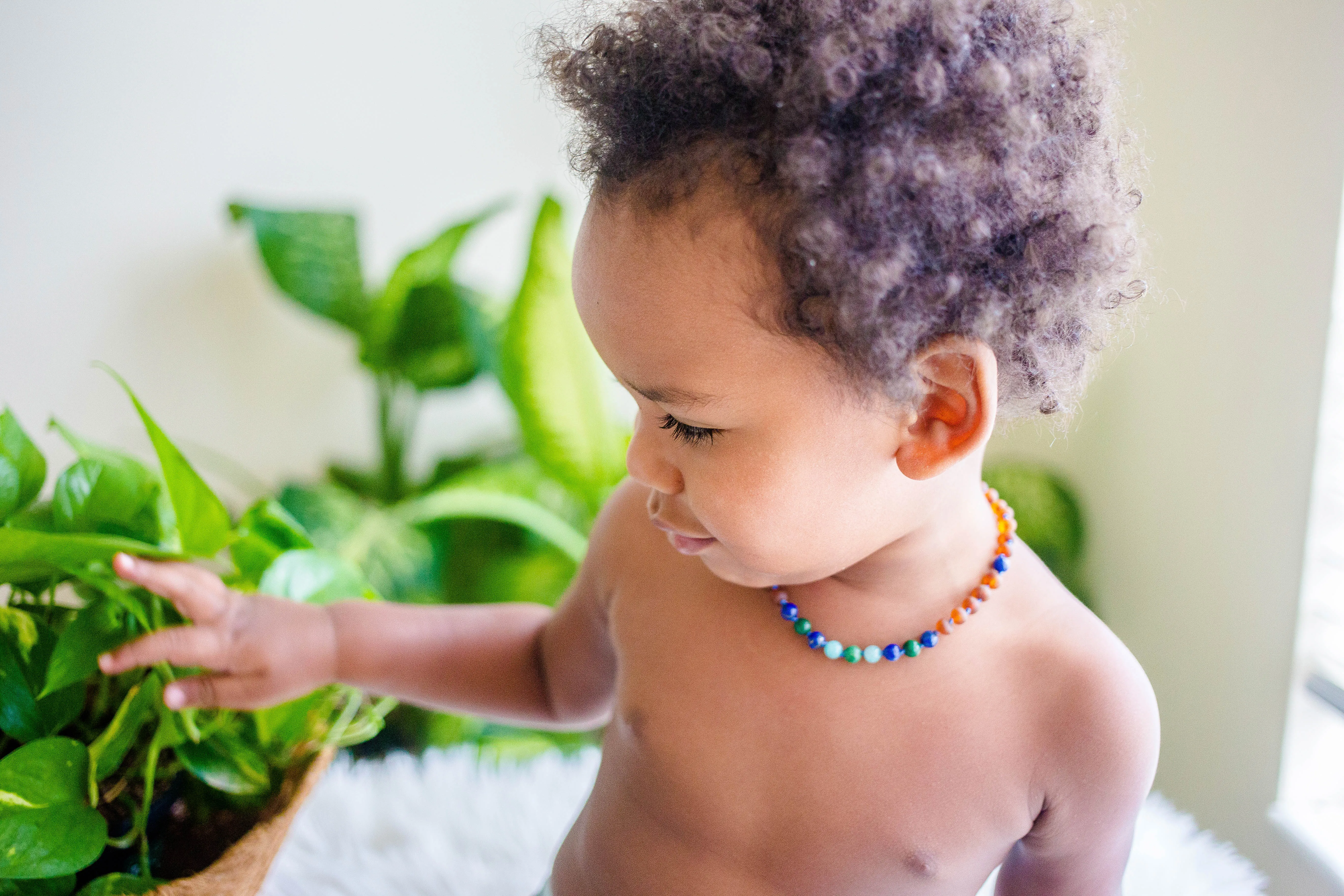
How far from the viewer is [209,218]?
1009 mm

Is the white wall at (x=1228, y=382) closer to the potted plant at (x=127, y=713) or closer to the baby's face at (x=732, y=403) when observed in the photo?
the baby's face at (x=732, y=403)

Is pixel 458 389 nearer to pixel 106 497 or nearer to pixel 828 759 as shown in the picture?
pixel 106 497

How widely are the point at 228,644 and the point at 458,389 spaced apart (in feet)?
1.66

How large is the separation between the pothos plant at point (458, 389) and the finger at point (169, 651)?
37 centimetres

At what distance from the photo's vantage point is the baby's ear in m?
0.46

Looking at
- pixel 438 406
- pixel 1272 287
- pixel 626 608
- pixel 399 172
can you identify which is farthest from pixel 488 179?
pixel 1272 287

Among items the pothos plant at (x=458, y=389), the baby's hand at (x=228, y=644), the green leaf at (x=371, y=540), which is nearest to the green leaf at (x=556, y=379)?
the pothos plant at (x=458, y=389)

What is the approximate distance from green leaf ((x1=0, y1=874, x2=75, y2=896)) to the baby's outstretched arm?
0.34 ft

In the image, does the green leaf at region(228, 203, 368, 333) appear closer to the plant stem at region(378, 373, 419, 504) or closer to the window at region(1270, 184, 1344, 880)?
the plant stem at region(378, 373, 419, 504)

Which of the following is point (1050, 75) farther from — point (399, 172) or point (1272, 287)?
point (399, 172)

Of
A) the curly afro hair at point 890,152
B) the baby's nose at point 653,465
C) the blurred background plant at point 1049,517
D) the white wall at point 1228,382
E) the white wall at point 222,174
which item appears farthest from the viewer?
the blurred background plant at point 1049,517

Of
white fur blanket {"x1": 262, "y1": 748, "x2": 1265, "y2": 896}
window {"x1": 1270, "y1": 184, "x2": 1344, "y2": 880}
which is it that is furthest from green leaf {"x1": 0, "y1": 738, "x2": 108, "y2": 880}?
window {"x1": 1270, "y1": 184, "x2": 1344, "y2": 880}

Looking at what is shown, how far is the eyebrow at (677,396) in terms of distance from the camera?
1.53 feet

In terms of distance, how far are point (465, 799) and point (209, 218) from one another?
0.62 m
